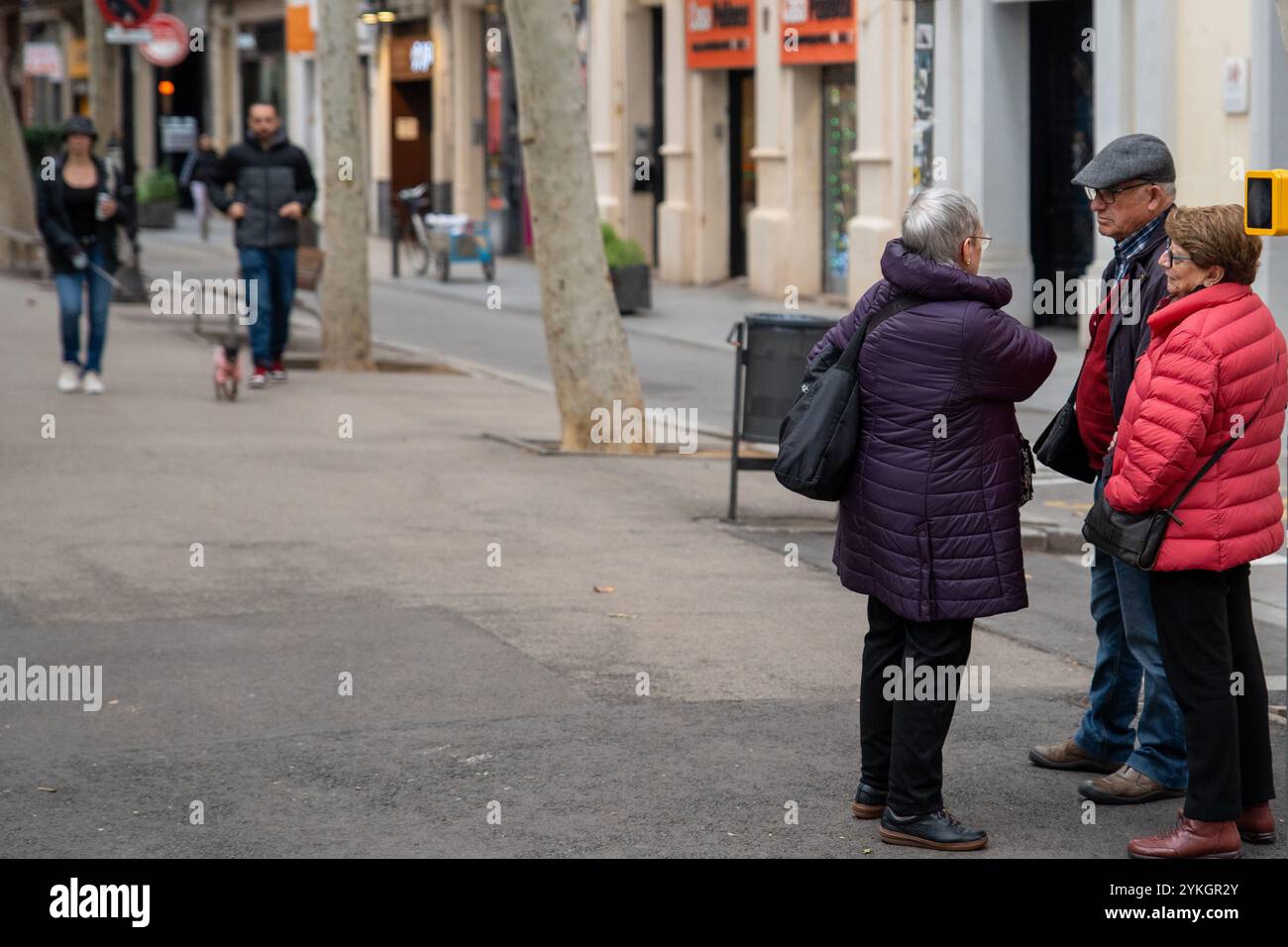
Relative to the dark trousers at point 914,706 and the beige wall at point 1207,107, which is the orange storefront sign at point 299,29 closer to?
the beige wall at point 1207,107

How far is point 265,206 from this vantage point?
15023 mm

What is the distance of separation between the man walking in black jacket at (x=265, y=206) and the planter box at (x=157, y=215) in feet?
82.3

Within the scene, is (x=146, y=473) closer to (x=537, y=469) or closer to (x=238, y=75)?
Answer: (x=537, y=469)

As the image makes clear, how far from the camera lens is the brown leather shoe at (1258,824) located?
18.0 ft

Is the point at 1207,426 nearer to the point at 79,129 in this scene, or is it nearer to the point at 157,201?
the point at 79,129

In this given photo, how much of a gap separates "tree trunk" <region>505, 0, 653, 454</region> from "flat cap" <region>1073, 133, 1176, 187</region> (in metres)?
6.69

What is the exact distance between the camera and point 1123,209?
222 inches

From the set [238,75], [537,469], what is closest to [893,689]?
[537,469]

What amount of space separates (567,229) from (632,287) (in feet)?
36.2

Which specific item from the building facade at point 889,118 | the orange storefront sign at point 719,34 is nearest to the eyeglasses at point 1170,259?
the building facade at point 889,118

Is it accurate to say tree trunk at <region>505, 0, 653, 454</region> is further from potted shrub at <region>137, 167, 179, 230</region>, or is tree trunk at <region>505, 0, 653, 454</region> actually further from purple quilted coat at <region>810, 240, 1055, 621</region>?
potted shrub at <region>137, 167, 179, 230</region>

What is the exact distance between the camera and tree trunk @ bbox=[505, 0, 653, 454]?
12.1m
